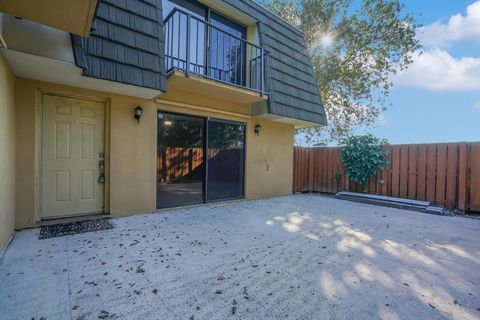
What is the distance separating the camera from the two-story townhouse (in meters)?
2.96

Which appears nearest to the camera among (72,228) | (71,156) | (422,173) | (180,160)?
(72,228)

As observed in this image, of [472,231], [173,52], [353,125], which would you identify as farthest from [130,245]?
[353,125]

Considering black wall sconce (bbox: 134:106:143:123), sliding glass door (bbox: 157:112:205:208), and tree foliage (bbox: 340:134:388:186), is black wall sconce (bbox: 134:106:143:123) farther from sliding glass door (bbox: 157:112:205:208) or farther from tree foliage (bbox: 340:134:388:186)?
tree foliage (bbox: 340:134:388:186)

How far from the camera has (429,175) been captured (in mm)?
5957

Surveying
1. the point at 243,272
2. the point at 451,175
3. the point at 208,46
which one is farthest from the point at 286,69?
the point at 243,272

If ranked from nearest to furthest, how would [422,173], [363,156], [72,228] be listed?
[72,228] < [422,173] < [363,156]

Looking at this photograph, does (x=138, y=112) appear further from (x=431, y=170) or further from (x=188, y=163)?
(x=431, y=170)

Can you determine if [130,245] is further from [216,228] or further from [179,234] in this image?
[216,228]

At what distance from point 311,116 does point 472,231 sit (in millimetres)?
4132

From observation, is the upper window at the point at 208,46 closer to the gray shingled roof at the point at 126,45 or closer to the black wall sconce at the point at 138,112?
the gray shingled roof at the point at 126,45

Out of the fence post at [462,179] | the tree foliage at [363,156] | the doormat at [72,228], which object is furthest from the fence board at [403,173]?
the doormat at [72,228]

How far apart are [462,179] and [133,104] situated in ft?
24.1

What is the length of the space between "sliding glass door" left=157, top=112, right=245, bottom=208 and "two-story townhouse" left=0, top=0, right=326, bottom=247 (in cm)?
3

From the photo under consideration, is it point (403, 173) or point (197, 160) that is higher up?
point (197, 160)
